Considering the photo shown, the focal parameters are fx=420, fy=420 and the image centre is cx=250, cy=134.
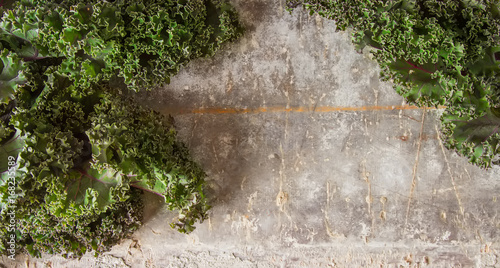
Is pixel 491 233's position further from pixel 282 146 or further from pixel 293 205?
pixel 282 146

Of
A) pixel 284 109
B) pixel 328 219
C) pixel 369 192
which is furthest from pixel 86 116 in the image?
pixel 369 192

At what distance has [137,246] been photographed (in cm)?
470

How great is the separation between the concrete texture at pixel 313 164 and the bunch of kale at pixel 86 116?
443 millimetres

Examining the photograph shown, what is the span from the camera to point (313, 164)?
4.50m

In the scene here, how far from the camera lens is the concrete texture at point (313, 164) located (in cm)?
443

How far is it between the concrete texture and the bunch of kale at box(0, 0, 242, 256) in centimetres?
44

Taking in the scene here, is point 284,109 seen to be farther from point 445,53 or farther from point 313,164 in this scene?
point 445,53

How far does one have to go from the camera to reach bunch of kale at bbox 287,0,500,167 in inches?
147

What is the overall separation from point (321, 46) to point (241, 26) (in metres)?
0.87

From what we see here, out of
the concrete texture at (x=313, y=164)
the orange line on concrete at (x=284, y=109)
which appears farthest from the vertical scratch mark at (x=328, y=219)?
the orange line on concrete at (x=284, y=109)

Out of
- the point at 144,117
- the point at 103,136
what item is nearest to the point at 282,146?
the point at 144,117

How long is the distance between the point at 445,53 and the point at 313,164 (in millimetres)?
1672

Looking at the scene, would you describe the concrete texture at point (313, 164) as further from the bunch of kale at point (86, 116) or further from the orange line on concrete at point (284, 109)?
the bunch of kale at point (86, 116)

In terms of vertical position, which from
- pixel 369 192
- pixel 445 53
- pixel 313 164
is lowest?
pixel 369 192
